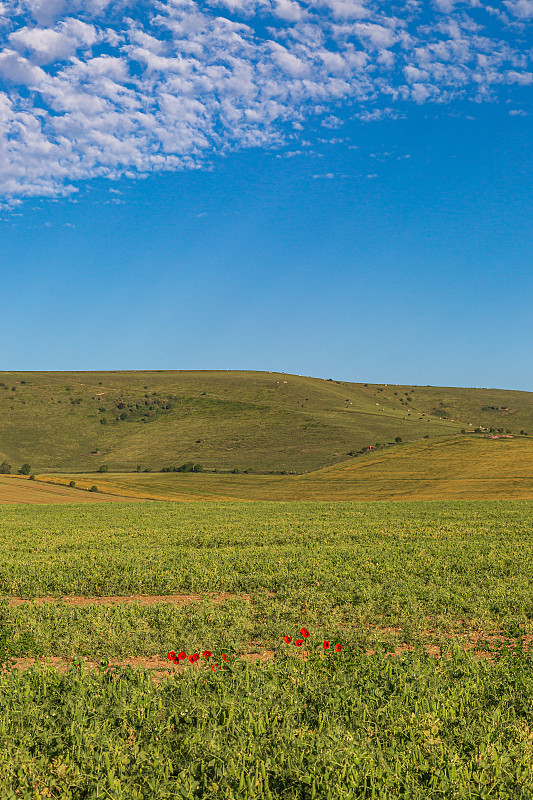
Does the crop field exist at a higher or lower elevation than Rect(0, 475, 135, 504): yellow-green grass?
higher

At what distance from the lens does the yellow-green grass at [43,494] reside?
52.5 meters

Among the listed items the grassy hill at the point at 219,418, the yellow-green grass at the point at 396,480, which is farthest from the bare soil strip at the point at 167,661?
the grassy hill at the point at 219,418

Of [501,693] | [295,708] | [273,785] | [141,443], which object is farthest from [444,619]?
[141,443]

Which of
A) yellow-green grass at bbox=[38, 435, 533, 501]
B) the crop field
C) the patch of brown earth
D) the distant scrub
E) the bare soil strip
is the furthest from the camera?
the distant scrub

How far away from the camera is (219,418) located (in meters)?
133

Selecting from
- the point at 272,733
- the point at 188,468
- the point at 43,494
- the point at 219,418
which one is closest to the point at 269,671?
the point at 272,733

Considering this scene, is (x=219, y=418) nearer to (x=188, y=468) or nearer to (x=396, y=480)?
(x=188, y=468)

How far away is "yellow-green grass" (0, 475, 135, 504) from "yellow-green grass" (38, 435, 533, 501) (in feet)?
12.6

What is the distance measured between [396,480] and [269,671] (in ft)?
203

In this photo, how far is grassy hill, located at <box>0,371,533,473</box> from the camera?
10962cm

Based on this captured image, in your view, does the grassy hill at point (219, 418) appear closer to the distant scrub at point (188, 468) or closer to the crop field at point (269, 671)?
the distant scrub at point (188, 468)

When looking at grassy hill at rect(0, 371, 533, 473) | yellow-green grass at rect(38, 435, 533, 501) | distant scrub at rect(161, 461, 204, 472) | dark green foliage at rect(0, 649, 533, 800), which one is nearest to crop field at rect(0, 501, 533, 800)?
dark green foliage at rect(0, 649, 533, 800)

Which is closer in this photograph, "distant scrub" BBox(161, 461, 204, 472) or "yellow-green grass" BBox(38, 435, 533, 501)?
"yellow-green grass" BBox(38, 435, 533, 501)

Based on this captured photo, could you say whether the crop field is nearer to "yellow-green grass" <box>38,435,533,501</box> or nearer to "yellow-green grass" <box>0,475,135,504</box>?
"yellow-green grass" <box>0,475,135,504</box>
